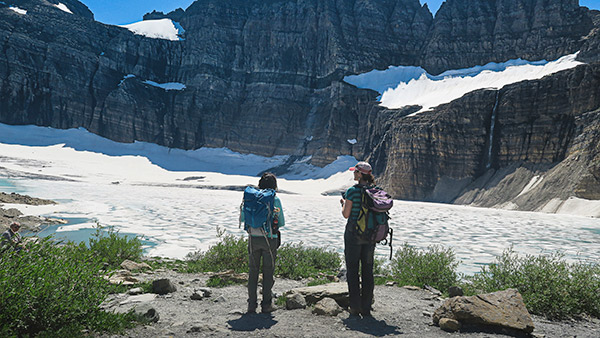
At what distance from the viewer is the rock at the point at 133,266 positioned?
9.00m

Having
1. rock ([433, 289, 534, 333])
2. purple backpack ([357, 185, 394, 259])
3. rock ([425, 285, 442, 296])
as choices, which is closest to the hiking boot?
purple backpack ([357, 185, 394, 259])

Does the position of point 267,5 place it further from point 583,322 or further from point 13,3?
point 583,322

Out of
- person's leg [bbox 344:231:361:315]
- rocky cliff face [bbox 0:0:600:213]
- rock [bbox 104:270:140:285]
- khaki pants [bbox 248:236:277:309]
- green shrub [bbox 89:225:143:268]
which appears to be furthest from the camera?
rocky cliff face [bbox 0:0:600:213]

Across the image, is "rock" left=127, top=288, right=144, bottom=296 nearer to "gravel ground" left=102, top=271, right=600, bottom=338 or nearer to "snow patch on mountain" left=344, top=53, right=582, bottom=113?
"gravel ground" left=102, top=271, right=600, bottom=338

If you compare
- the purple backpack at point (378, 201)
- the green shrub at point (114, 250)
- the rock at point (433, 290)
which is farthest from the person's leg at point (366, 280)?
the green shrub at point (114, 250)

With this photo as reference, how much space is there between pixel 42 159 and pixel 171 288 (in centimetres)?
8217

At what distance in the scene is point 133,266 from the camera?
909cm

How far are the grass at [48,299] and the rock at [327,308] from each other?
2.62 metres

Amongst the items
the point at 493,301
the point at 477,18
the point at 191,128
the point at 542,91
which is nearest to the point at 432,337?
the point at 493,301

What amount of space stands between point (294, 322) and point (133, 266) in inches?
208

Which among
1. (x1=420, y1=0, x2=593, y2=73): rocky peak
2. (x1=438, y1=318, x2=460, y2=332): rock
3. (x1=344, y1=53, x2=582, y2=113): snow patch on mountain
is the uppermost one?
(x1=420, y1=0, x2=593, y2=73): rocky peak

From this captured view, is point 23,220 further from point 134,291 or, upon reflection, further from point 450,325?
point 450,325

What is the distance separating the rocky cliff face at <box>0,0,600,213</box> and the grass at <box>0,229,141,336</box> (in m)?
54.8

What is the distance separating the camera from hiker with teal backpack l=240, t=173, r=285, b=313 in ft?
19.5
